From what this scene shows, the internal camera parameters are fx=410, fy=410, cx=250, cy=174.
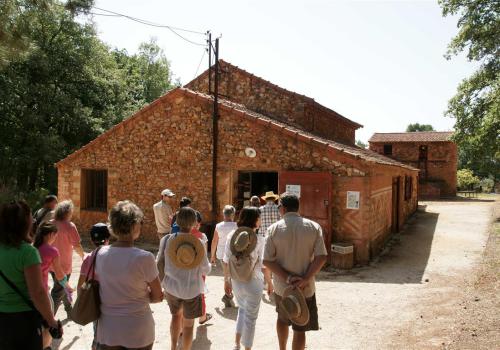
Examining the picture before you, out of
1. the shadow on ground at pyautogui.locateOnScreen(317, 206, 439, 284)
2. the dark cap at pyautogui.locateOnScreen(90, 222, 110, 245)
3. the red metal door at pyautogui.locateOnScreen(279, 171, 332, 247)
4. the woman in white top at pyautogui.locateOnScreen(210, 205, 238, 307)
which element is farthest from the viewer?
the red metal door at pyautogui.locateOnScreen(279, 171, 332, 247)

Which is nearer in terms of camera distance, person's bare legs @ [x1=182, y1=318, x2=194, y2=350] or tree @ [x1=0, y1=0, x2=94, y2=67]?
person's bare legs @ [x1=182, y1=318, x2=194, y2=350]

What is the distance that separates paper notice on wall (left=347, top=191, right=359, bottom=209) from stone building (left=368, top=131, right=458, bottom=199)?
28746 millimetres

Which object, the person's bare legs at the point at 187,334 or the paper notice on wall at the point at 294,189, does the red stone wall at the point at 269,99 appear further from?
the person's bare legs at the point at 187,334

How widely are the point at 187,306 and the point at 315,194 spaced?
611 cm

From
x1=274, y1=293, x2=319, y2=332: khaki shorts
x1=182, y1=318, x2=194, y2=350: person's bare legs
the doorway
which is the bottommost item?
x1=182, y1=318, x2=194, y2=350: person's bare legs

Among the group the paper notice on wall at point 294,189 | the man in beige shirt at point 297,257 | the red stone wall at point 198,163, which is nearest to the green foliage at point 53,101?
the red stone wall at point 198,163

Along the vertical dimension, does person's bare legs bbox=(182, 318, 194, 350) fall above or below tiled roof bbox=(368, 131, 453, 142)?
below

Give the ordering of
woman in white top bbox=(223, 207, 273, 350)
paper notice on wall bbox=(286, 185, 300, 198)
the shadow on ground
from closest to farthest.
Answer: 1. woman in white top bbox=(223, 207, 273, 350)
2. the shadow on ground
3. paper notice on wall bbox=(286, 185, 300, 198)

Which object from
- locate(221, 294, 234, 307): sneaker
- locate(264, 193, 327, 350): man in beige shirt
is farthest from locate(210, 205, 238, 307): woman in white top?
locate(264, 193, 327, 350): man in beige shirt

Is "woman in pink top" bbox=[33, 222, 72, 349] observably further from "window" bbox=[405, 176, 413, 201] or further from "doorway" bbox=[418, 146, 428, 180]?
"doorway" bbox=[418, 146, 428, 180]

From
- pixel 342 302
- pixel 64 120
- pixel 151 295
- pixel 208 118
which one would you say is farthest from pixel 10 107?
pixel 151 295

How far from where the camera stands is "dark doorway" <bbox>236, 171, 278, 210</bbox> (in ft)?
39.0

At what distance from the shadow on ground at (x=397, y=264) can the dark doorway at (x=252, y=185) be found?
354 centimetres

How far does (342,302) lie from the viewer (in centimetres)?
709
